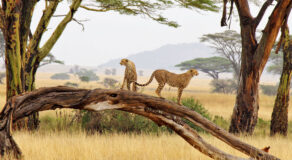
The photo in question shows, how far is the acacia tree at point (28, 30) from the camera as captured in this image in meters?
7.03

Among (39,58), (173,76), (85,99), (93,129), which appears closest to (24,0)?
(39,58)

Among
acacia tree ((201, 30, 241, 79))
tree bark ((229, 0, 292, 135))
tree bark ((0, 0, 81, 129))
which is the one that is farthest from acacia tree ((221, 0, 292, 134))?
acacia tree ((201, 30, 241, 79))

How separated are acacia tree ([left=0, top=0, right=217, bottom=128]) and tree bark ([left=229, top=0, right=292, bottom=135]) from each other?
291 centimetres

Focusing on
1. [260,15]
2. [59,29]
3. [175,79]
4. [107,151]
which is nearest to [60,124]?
[59,29]

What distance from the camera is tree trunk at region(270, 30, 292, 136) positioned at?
9188mm

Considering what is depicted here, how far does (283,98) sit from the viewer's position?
939 centimetres

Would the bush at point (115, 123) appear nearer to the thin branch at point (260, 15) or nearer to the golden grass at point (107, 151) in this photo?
the golden grass at point (107, 151)

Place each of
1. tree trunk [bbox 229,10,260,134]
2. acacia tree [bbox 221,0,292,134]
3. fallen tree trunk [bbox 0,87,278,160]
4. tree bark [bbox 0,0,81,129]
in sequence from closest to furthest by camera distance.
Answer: fallen tree trunk [bbox 0,87,278,160] → tree bark [bbox 0,0,81,129] → acacia tree [bbox 221,0,292,134] → tree trunk [bbox 229,10,260,134]

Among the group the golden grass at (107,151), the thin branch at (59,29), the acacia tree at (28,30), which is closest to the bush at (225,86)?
the acacia tree at (28,30)

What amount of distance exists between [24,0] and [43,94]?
4379 millimetres

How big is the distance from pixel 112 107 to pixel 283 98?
23.0ft

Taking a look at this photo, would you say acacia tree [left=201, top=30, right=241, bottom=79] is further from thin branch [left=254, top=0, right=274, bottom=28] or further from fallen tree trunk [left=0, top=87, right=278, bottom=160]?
fallen tree trunk [left=0, top=87, right=278, bottom=160]

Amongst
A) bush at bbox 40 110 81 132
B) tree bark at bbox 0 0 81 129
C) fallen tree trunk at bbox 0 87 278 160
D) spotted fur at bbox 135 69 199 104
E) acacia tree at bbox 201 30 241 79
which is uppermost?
acacia tree at bbox 201 30 241 79

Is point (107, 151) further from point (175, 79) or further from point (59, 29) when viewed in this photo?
point (59, 29)
